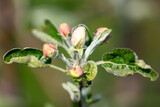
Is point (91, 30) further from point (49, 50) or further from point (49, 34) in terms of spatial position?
point (49, 50)

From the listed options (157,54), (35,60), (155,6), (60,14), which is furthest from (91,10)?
(35,60)

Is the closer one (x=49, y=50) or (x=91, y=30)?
(x=49, y=50)

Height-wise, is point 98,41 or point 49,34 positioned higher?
point 49,34

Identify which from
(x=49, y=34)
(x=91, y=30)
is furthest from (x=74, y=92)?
(x=91, y=30)

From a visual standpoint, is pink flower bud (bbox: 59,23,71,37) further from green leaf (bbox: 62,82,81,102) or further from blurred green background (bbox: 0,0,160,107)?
blurred green background (bbox: 0,0,160,107)

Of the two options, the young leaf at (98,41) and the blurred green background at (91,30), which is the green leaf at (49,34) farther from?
the blurred green background at (91,30)

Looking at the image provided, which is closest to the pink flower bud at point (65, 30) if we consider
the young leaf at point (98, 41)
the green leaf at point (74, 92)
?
the young leaf at point (98, 41)
